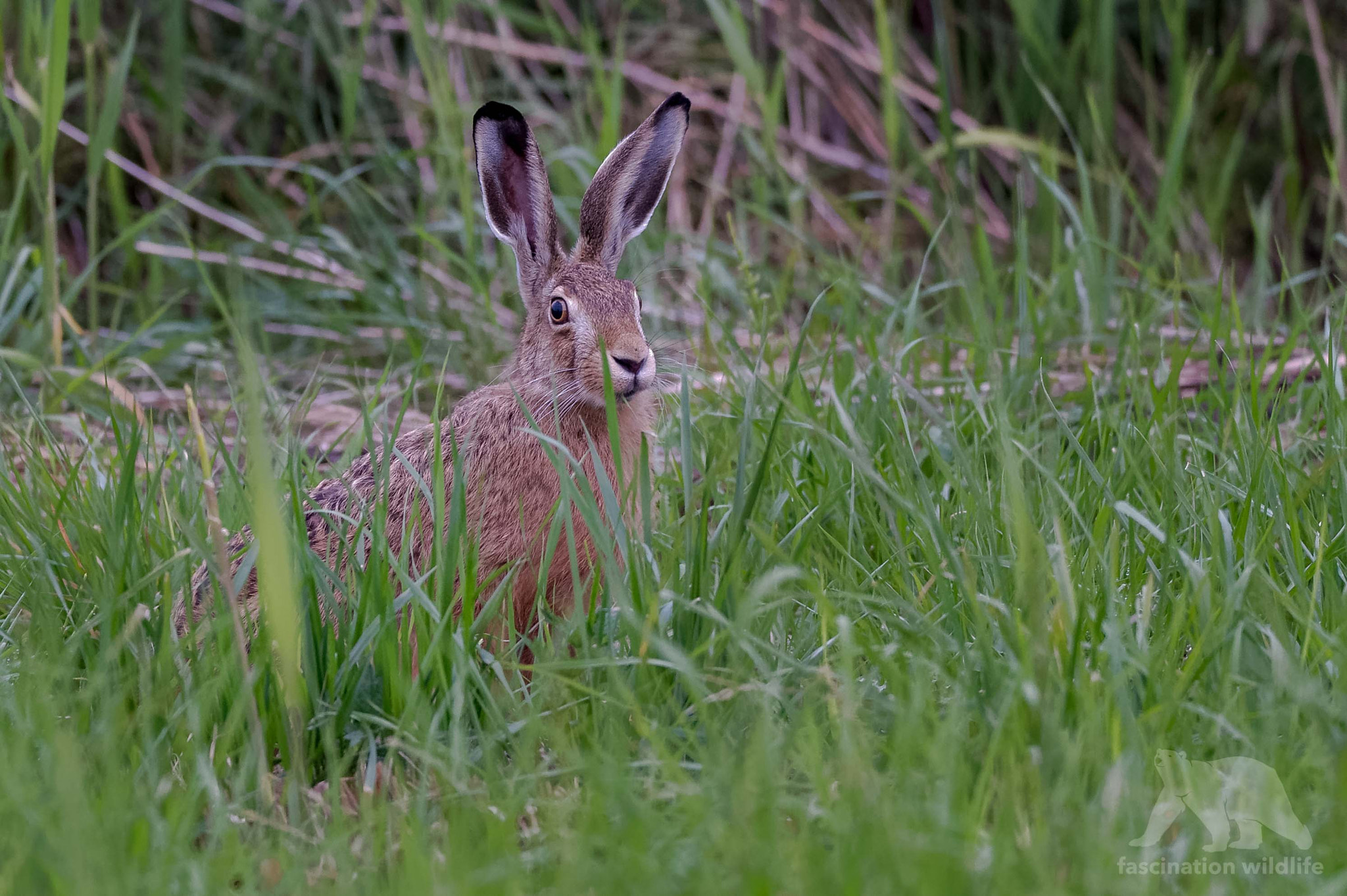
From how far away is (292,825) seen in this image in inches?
91.1

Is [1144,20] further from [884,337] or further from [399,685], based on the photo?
[399,685]

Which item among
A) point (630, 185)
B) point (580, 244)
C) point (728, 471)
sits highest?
point (630, 185)

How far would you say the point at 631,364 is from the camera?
363cm

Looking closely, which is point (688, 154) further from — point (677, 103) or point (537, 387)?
Result: point (537, 387)

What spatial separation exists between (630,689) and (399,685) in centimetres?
41

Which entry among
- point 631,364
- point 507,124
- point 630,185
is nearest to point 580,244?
point 630,185

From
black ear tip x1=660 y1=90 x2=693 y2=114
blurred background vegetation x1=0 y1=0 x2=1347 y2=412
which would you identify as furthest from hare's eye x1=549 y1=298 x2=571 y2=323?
blurred background vegetation x1=0 y1=0 x2=1347 y2=412

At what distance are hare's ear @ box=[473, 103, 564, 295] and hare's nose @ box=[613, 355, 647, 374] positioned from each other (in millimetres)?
604

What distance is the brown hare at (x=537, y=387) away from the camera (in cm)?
348

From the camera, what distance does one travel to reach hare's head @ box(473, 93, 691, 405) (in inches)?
147

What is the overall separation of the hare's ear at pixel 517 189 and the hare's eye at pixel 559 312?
0.22 meters

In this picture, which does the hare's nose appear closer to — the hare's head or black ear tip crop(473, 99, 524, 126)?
the hare's head

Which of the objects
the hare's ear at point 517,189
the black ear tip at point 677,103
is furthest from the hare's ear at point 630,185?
the hare's ear at point 517,189

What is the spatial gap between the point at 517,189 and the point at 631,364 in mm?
741
